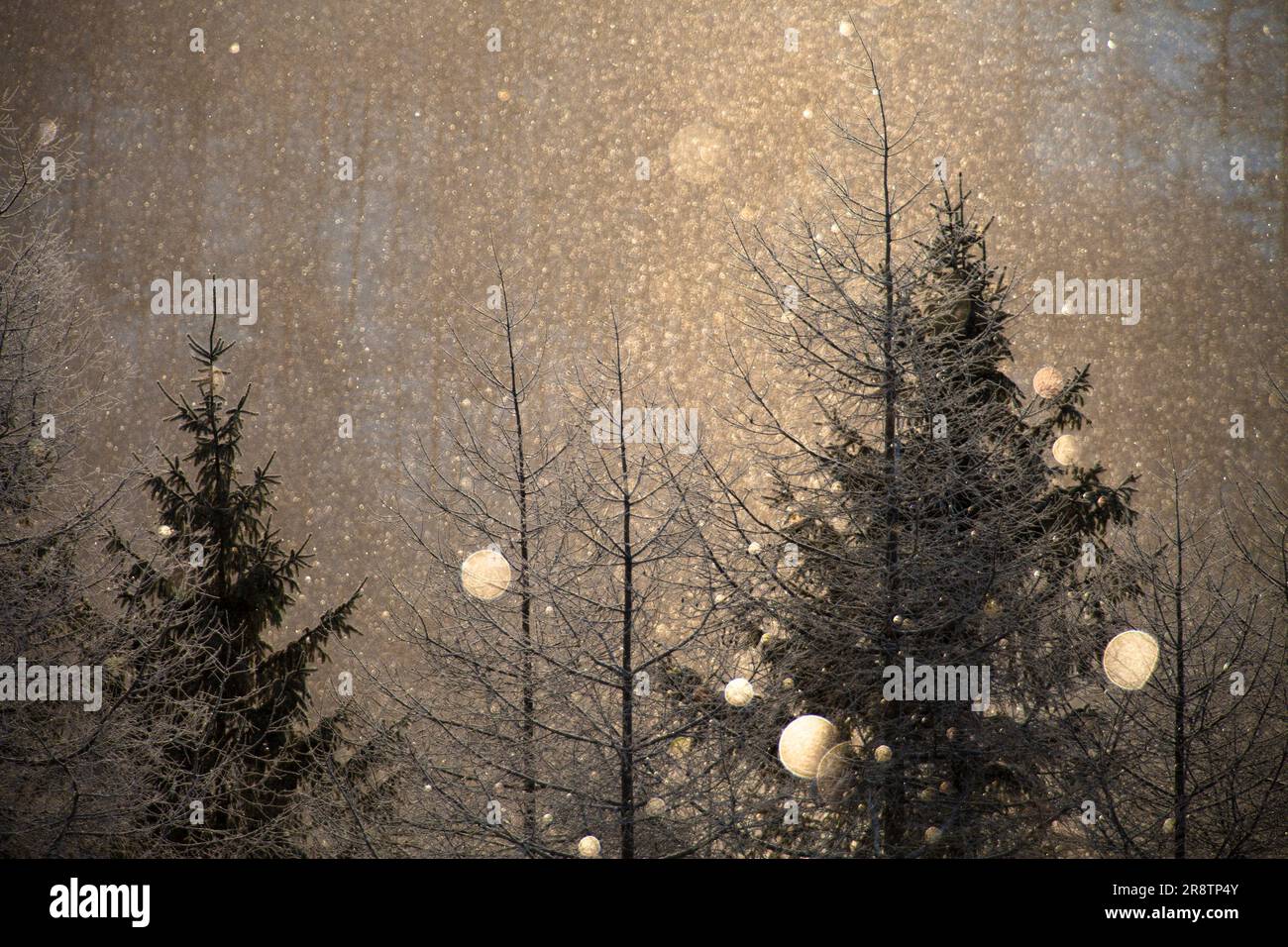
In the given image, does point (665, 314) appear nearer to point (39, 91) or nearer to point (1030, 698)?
point (1030, 698)

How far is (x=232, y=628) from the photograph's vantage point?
46.3ft

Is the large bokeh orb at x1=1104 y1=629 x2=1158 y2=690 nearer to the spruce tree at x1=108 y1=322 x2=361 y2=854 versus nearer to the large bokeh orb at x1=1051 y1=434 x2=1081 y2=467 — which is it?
the large bokeh orb at x1=1051 y1=434 x2=1081 y2=467

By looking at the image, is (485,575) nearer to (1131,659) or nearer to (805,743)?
(805,743)

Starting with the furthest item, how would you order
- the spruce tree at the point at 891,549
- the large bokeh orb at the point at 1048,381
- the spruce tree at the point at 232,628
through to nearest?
the spruce tree at the point at 232,628 → the large bokeh orb at the point at 1048,381 → the spruce tree at the point at 891,549

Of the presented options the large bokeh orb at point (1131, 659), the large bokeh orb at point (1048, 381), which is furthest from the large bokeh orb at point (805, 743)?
the large bokeh orb at point (1048, 381)

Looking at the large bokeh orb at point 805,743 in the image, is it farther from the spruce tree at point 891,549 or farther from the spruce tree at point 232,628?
the spruce tree at point 232,628

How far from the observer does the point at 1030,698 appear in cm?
978

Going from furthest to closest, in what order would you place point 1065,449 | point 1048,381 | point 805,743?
point 1065,449 → point 1048,381 → point 805,743

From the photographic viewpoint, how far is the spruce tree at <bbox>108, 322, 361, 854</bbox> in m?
13.1

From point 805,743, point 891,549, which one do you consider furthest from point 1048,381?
point 805,743

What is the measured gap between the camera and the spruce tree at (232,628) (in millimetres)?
13094

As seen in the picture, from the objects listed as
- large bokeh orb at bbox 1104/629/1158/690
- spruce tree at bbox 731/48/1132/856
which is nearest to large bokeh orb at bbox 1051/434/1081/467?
spruce tree at bbox 731/48/1132/856
